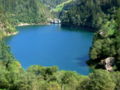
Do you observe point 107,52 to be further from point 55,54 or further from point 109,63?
point 55,54

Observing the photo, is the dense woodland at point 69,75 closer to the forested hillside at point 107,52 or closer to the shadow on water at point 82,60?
the forested hillside at point 107,52

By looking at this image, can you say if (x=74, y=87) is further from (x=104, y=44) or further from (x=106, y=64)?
(x=104, y=44)

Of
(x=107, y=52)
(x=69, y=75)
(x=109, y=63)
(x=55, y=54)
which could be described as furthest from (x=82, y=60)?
(x=69, y=75)

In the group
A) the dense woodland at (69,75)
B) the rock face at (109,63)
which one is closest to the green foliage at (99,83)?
the dense woodland at (69,75)

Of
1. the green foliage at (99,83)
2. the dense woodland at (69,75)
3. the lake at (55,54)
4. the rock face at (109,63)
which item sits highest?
the green foliage at (99,83)

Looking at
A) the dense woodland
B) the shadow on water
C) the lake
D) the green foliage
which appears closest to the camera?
the green foliage

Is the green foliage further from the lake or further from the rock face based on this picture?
the rock face

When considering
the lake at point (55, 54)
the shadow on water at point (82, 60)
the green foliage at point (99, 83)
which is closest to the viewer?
the green foliage at point (99, 83)

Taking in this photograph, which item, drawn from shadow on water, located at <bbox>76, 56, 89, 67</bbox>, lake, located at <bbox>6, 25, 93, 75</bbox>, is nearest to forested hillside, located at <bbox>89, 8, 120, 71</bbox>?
shadow on water, located at <bbox>76, 56, 89, 67</bbox>

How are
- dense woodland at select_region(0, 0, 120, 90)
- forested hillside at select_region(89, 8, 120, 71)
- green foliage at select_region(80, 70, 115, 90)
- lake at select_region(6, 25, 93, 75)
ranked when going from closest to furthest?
green foliage at select_region(80, 70, 115, 90), dense woodland at select_region(0, 0, 120, 90), forested hillside at select_region(89, 8, 120, 71), lake at select_region(6, 25, 93, 75)

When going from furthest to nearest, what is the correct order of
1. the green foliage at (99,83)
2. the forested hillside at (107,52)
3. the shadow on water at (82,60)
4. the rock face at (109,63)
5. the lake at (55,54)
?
the shadow on water at (82,60) → the lake at (55,54) → the forested hillside at (107,52) → the rock face at (109,63) → the green foliage at (99,83)

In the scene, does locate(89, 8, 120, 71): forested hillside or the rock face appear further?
locate(89, 8, 120, 71): forested hillside
